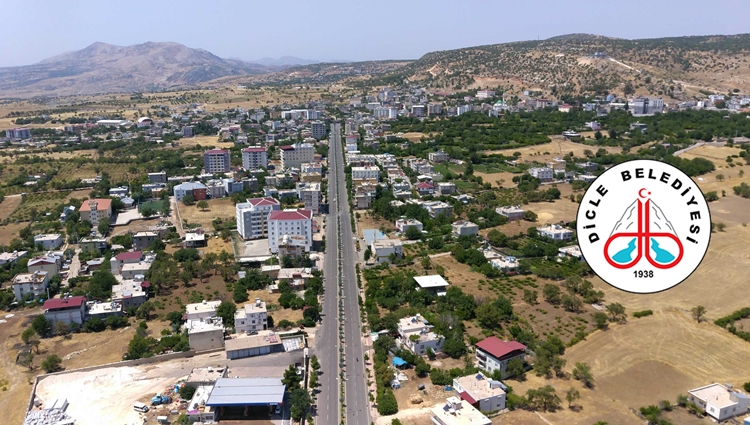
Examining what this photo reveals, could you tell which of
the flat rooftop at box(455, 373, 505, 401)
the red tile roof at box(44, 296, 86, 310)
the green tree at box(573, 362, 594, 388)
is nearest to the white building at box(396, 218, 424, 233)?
the green tree at box(573, 362, 594, 388)

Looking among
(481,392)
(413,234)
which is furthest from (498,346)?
(413,234)

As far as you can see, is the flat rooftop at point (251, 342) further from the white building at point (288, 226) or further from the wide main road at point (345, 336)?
the white building at point (288, 226)

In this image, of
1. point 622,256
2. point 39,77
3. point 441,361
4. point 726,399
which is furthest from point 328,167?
point 39,77

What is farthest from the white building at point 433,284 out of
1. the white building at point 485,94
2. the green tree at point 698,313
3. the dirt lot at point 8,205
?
the white building at point 485,94

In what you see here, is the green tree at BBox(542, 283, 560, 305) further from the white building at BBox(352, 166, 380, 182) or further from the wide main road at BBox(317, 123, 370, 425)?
the white building at BBox(352, 166, 380, 182)

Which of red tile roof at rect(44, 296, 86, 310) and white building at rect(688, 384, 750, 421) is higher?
red tile roof at rect(44, 296, 86, 310)

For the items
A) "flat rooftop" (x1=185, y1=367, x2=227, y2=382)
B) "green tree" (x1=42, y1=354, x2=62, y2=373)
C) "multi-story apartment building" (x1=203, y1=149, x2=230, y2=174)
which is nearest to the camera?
"flat rooftop" (x1=185, y1=367, x2=227, y2=382)

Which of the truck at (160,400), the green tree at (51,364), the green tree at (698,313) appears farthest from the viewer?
the green tree at (698,313)
